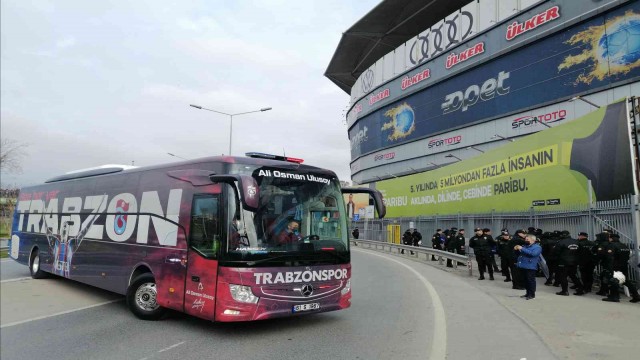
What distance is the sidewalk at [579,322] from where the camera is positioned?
237 inches

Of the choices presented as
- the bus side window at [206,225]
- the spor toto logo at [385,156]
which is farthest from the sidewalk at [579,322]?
the spor toto logo at [385,156]

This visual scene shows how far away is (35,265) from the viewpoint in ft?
38.8

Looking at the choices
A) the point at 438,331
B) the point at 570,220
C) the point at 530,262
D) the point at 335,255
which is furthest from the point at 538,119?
the point at 335,255

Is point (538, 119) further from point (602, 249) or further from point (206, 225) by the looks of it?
point (206, 225)

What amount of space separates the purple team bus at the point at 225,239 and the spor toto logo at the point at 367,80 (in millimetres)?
48466

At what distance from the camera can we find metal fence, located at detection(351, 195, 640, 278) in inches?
435

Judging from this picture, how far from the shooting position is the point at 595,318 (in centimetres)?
814

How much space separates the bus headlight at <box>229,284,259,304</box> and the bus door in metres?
0.30

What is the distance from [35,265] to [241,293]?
8.50 metres

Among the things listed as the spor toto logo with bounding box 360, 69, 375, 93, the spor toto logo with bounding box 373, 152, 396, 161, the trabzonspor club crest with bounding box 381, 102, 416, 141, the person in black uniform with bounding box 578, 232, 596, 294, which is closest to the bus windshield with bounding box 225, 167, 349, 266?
the person in black uniform with bounding box 578, 232, 596, 294

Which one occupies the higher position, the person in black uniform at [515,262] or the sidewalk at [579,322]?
the person in black uniform at [515,262]

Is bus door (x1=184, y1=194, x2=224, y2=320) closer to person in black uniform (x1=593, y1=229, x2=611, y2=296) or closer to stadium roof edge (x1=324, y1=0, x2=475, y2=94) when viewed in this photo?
person in black uniform (x1=593, y1=229, x2=611, y2=296)

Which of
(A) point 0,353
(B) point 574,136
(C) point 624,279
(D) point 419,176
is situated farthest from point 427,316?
(D) point 419,176

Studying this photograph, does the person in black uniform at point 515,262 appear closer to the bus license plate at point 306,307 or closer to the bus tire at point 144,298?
the bus license plate at point 306,307
